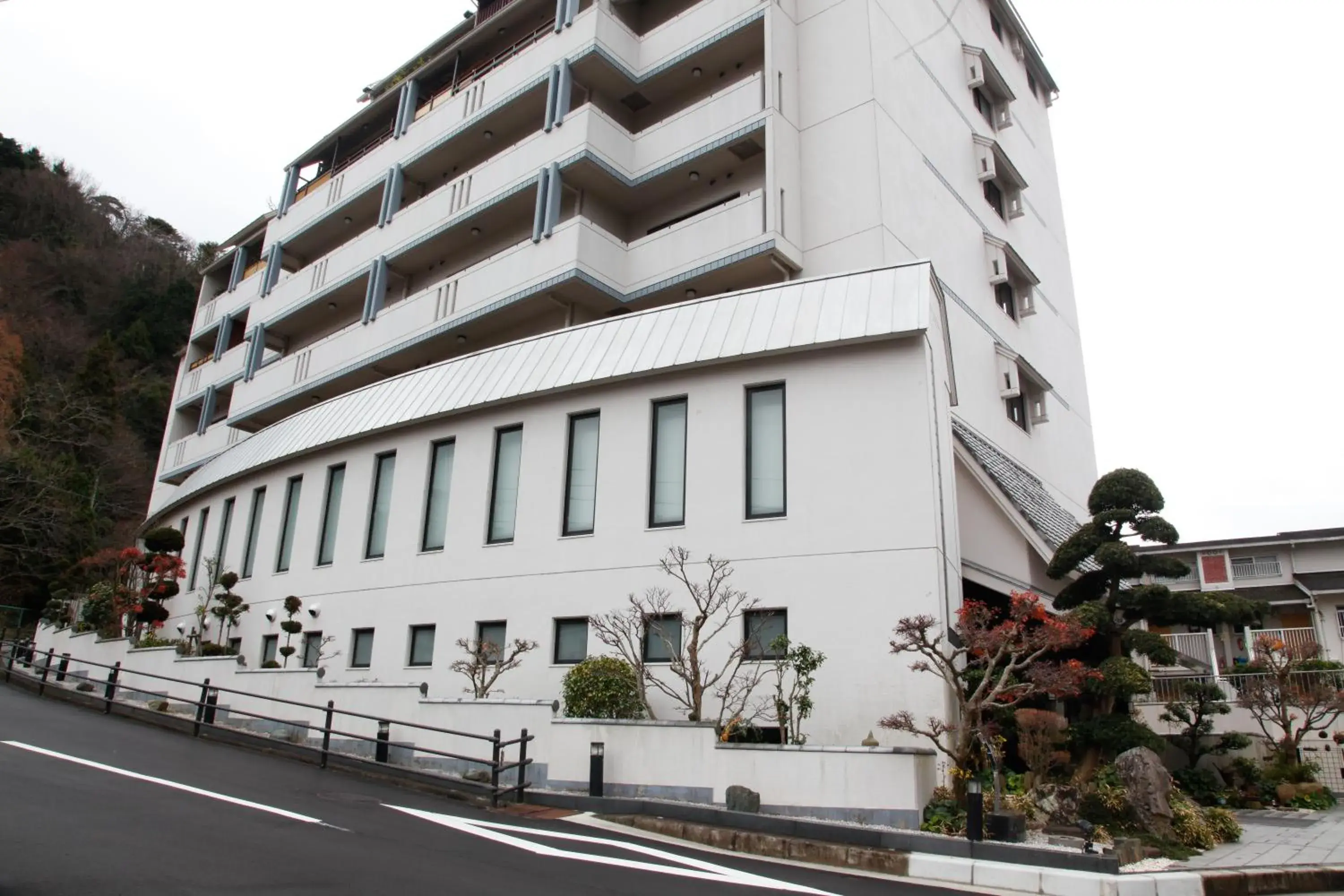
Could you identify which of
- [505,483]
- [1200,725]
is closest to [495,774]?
[505,483]

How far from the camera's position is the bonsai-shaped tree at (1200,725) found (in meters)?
15.2

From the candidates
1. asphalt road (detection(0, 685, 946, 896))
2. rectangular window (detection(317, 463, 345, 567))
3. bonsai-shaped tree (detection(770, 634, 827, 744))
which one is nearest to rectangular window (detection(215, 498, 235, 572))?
rectangular window (detection(317, 463, 345, 567))

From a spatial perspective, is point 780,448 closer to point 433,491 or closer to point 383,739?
point 383,739

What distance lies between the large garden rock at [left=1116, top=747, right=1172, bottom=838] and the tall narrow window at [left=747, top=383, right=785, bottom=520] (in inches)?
216

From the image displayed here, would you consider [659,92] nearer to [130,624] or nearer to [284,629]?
[284,629]

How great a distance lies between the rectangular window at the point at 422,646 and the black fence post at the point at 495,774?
534 cm

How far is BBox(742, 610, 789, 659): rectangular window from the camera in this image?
1307cm

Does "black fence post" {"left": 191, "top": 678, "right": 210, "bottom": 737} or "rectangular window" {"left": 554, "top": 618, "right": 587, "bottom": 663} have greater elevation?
"rectangular window" {"left": 554, "top": 618, "right": 587, "bottom": 663}

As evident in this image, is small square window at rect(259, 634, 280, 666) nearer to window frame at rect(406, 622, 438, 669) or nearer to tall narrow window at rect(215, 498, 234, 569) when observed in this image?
tall narrow window at rect(215, 498, 234, 569)

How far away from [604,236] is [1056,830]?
16.1 m

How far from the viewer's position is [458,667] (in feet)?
49.5

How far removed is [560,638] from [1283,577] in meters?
30.2

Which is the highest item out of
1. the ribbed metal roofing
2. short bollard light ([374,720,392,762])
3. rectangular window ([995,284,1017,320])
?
rectangular window ([995,284,1017,320])

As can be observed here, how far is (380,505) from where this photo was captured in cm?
1898
